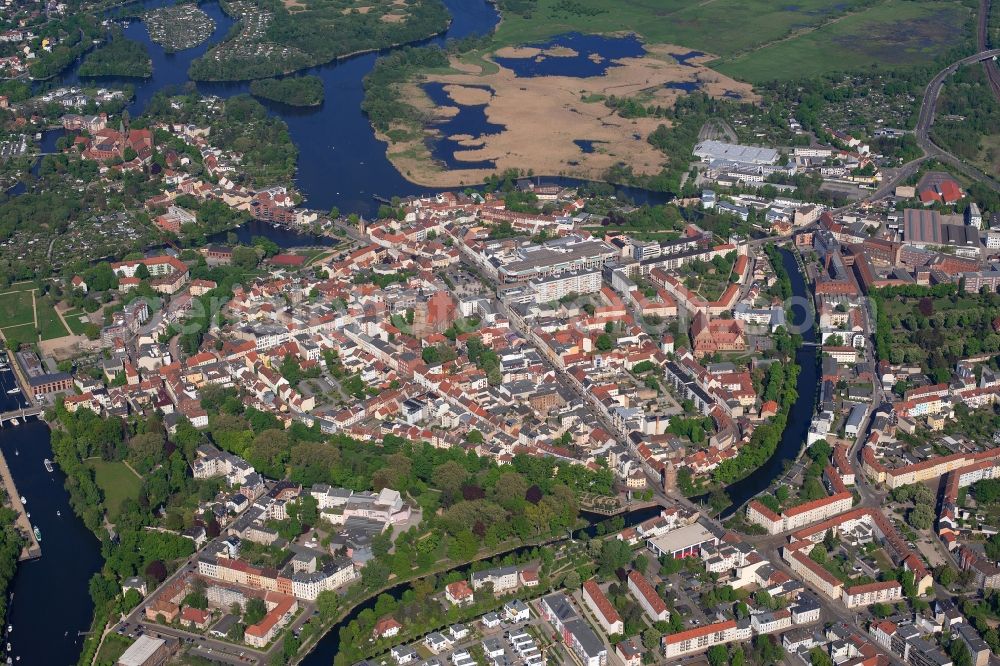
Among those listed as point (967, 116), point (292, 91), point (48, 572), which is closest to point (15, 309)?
point (48, 572)

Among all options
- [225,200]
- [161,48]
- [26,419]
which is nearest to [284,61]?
[161,48]

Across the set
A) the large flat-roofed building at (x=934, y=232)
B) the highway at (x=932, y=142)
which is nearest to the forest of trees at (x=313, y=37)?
the highway at (x=932, y=142)

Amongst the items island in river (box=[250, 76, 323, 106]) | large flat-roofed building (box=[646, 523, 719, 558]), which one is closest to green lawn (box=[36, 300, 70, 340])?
large flat-roofed building (box=[646, 523, 719, 558])

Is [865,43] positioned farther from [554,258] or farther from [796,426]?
[796,426]

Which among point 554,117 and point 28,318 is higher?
point 554,117

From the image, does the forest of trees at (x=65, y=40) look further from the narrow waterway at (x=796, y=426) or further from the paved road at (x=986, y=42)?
the paved road at (x=986, y=42)

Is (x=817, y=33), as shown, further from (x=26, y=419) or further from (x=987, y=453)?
(x=26, y=419)
